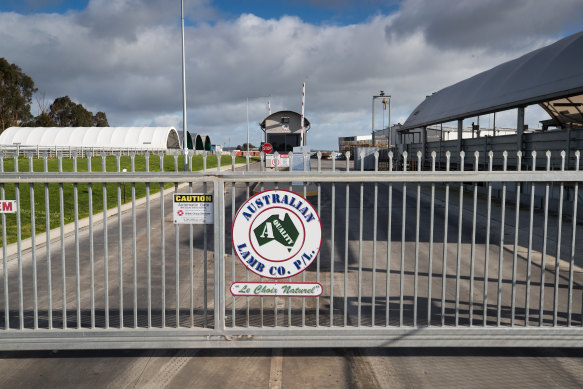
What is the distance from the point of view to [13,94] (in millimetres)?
61406

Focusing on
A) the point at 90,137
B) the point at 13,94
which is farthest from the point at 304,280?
the point at 13,94

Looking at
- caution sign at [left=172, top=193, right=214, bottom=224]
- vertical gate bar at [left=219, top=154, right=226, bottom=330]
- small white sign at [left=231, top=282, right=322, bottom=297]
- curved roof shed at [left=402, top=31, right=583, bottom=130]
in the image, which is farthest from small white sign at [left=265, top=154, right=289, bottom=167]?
Result: curved roof shed at [left=402, top=31, right=583, bottom=130]

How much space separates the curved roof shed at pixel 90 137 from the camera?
2313 inches

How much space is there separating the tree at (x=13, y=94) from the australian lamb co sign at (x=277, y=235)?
67669 millimetres

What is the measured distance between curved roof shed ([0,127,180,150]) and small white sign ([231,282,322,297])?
5741 centimetres

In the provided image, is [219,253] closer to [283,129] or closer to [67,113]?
[283,129]

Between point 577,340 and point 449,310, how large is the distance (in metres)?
1.63

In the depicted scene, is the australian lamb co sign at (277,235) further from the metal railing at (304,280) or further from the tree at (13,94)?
the tree at (13,94)

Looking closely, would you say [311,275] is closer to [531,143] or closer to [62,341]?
[62,341]

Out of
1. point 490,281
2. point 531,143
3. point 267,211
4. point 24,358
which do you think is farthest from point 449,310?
point 531,143

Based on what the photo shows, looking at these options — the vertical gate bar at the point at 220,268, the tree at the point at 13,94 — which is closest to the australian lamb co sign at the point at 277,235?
the vertical gate bar at the point at 220,268

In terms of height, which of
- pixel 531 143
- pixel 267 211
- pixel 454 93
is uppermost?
pixel 454 93

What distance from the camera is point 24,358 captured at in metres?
4.70

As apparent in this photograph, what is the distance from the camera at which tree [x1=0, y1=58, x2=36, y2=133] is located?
2340 inches
